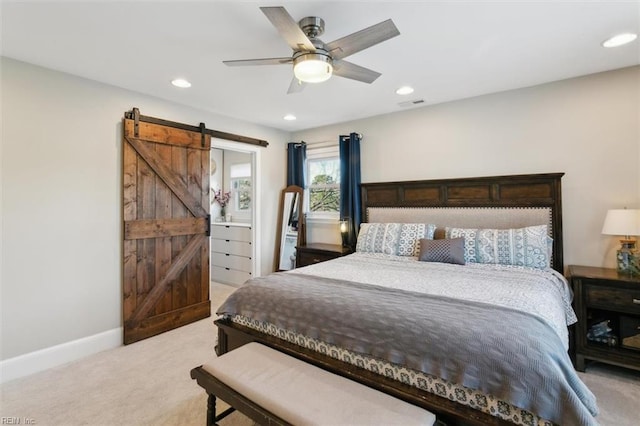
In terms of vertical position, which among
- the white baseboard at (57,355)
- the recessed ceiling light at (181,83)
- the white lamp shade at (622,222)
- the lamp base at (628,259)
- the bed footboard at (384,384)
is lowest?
the white baseboard at (57,355)

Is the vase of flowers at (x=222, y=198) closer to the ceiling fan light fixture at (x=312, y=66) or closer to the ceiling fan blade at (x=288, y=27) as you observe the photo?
the ceiling fan light fixture at (x=312, y=66)

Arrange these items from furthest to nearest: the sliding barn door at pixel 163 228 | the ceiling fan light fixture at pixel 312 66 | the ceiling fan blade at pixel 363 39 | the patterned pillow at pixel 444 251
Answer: the sliding barn door at pixel 163 228 → the patterned pillow at pixel 444 251 → the ceiling fan light fixture at pixel 312 66 → the ceiling fan blade at pixel 363 39

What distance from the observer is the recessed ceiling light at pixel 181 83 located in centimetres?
288

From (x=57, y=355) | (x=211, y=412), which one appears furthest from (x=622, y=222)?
(x=57, y=355)

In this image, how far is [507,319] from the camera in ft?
4.75

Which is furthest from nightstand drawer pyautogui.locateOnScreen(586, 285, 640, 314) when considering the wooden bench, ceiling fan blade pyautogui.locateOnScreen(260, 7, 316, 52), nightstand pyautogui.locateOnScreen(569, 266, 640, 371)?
ceiling fan blade pyautogui.locateOnScreen(260, 7, 316, 52)

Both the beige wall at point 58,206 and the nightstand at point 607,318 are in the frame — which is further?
the beige wall at point 58,206

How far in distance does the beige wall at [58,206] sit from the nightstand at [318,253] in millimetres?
2132

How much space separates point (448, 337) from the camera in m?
1.38

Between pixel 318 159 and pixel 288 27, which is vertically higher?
pixel 288 27

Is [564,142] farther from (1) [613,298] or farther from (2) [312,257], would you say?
(2) [312,257]

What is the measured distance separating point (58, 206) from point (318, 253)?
2.73 metres

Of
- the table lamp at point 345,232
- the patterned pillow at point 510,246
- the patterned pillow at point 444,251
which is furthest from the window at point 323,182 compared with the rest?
the patterned pillow at point 510,246

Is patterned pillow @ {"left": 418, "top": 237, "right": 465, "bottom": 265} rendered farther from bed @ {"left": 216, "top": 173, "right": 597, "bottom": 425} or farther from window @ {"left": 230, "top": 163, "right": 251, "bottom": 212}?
window @ {"left": 230, "top": 163, "right": 251, "bottom": 212}
